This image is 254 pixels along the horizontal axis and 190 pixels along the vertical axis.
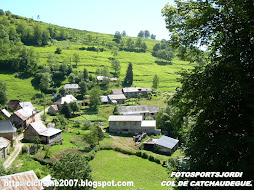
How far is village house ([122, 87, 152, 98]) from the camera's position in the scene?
338 feet

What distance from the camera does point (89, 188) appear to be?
Answer: 2216cm

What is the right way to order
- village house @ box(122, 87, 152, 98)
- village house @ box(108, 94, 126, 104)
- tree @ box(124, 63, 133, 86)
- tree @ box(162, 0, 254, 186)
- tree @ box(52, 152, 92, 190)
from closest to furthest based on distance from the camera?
tree @ box(162, 0, 254, 186) → tree @ box(52, 152, 92, 190) → village house @ box(108, 94, 126, 104) → village house @ box(122, 87, 152, 98) → tree @ box(124, 63, 133, 86)

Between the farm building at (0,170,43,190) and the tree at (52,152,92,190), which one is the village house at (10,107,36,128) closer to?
the farm building at (0,170,43,190)

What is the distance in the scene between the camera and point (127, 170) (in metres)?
38.1

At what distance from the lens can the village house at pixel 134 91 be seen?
10300 cm

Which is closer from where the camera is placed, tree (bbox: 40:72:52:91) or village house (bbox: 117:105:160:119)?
village house (bbox: 117:105:160:119)

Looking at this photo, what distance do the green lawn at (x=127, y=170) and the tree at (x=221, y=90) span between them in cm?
2320

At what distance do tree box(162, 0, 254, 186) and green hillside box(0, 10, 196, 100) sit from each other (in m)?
83.7

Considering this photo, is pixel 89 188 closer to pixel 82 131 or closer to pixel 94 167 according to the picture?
pixel 94 167

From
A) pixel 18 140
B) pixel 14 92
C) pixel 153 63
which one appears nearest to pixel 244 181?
pixel 18 140

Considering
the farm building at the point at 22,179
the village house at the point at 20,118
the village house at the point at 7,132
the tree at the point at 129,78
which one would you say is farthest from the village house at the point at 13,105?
the tree at the point at 129,78

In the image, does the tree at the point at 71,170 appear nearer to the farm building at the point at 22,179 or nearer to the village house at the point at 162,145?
the farm building at the point at 22,179

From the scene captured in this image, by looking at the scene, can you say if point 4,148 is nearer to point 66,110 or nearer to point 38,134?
point 38,134

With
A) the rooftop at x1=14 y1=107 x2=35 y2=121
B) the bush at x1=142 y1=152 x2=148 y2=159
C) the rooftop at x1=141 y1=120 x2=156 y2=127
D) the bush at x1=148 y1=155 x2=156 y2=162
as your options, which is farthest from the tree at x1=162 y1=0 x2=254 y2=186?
the rooftop at x1=14 y1=107 x2=35 y2=121
